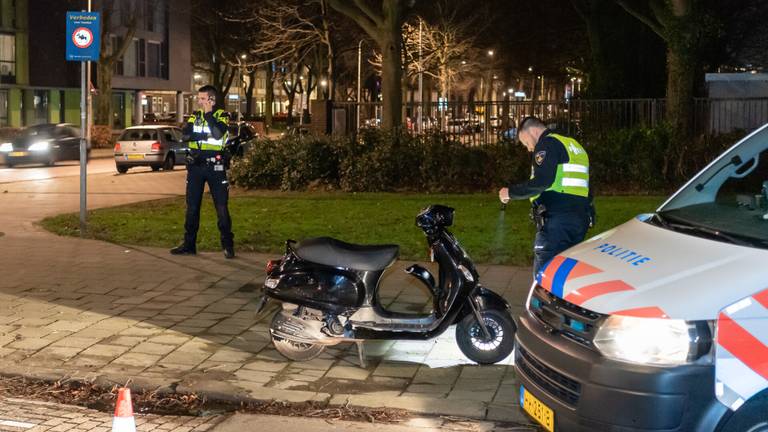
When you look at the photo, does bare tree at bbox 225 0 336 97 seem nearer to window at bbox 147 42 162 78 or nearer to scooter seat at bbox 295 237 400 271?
window at bbox 147 42 162 78

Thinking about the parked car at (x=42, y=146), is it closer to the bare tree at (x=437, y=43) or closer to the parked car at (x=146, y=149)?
the parked car at (x=146, y=149)

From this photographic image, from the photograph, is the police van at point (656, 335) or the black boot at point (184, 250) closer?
the police van at point (656, 335)

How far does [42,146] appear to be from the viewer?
106 feet

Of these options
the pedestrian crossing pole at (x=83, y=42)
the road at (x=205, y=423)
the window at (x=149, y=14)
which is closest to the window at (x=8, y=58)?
the window at (x=149, y=14)

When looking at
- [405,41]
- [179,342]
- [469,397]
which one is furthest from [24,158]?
[469,397]

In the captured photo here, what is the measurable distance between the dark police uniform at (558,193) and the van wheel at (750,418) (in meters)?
3.14

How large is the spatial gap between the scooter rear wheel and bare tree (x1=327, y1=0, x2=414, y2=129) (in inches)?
577

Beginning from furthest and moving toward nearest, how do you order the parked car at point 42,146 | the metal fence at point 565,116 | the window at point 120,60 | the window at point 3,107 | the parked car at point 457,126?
the window at point 120,60, the window at point 3,107, the parked car at point 42,146, the metal fence at point 565,116, the parked car at point 457,126

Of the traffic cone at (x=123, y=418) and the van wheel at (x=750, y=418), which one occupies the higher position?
the van wheel at (x=750, y=418)

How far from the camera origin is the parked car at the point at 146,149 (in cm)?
2927

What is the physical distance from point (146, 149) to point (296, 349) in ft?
77.0

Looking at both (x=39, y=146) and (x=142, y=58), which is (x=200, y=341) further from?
(x=142, y=58)

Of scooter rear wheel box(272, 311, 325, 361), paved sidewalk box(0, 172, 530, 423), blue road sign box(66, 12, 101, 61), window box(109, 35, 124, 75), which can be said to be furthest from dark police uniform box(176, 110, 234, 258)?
window box(109, 35, 124, 75)

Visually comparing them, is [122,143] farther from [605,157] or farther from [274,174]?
[605,157]
